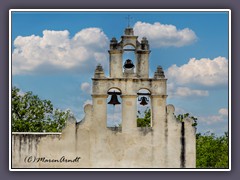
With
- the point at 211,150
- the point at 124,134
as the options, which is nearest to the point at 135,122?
the point at 124,134

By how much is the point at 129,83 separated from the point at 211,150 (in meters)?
14.1

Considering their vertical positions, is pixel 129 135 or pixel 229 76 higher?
pixel 229 76

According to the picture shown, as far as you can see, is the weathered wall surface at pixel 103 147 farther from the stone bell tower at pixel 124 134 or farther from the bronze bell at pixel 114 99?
the bronze bell at pixel 114 99

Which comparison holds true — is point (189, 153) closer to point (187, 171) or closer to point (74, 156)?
point (187, 171)

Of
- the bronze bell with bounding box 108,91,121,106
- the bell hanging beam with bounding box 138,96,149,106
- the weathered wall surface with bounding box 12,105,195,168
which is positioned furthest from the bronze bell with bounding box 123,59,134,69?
the weathered wall surface with bounding box 12,105,195,168

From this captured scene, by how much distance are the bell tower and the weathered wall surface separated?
0.80 feet

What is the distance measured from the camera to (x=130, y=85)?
1911 centimetres

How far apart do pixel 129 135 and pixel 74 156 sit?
167 cm

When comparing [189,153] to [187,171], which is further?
[189,153]

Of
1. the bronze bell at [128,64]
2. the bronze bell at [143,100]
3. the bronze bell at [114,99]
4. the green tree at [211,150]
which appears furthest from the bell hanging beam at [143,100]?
the green tree at [211,150]
